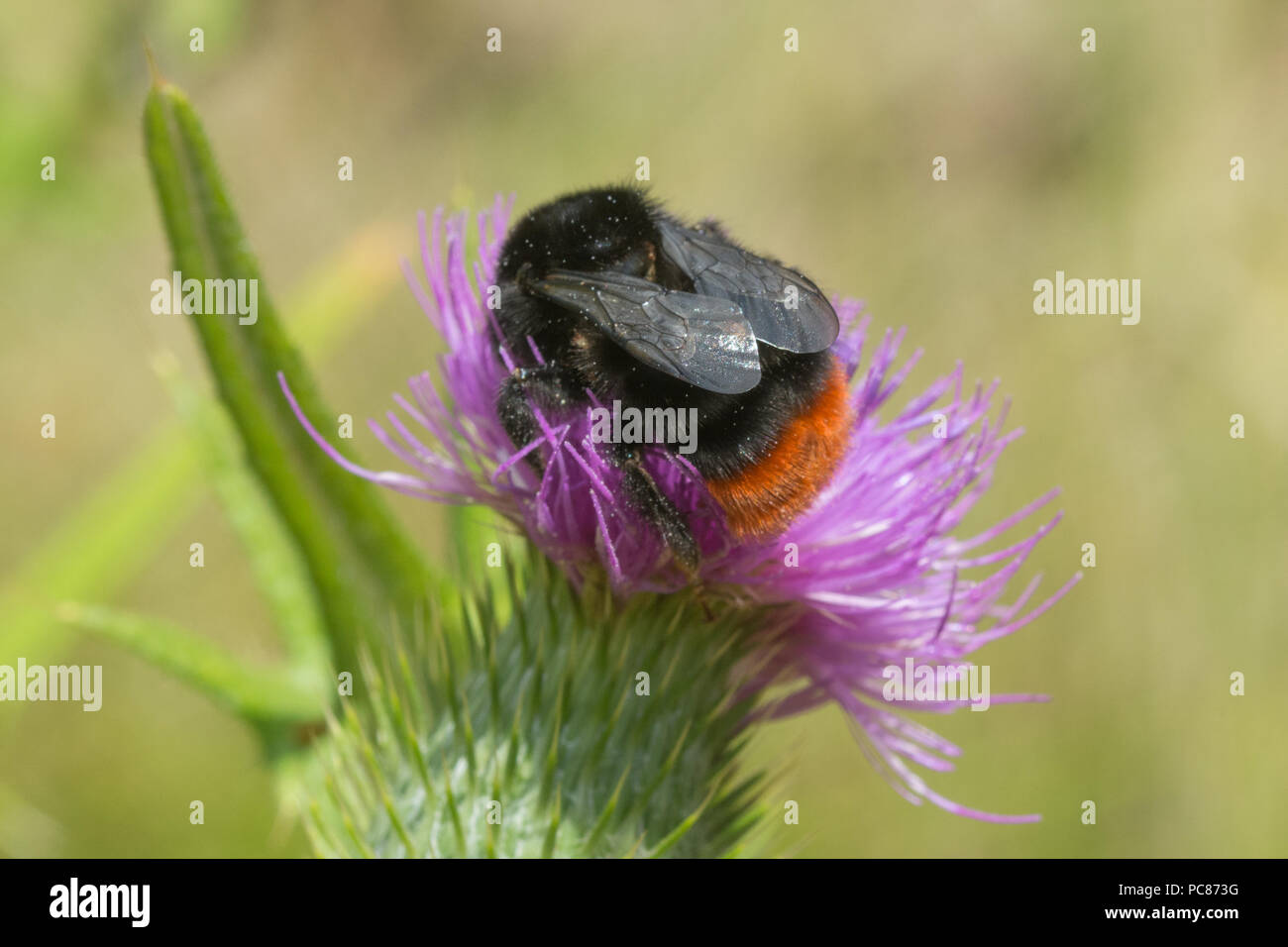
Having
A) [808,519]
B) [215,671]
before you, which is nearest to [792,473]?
[808,519]

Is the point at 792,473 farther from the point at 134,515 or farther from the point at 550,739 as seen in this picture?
the point at 134,515

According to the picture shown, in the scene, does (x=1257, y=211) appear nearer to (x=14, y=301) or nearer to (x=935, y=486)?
(x=935, y=486)

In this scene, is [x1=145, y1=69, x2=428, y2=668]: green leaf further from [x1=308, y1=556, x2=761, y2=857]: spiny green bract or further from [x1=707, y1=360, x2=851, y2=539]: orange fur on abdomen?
[x1=707, y1=360, x2=851, y2=539]: orange fur on abdomen

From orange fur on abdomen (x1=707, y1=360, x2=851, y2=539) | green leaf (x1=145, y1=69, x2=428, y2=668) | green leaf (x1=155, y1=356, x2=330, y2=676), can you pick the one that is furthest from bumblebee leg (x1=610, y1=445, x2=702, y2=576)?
green leaf (x1=155, y1=356, x2=330, y2=676)

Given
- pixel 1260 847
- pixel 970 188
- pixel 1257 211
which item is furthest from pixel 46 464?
pixel 1257 211

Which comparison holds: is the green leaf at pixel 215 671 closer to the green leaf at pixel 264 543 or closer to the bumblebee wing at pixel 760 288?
the green leaf at pixel 264 543

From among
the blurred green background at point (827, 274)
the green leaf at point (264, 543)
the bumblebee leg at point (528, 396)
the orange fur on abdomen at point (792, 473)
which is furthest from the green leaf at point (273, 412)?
Answer: the orange fur on abdomen at point (792, 473)
